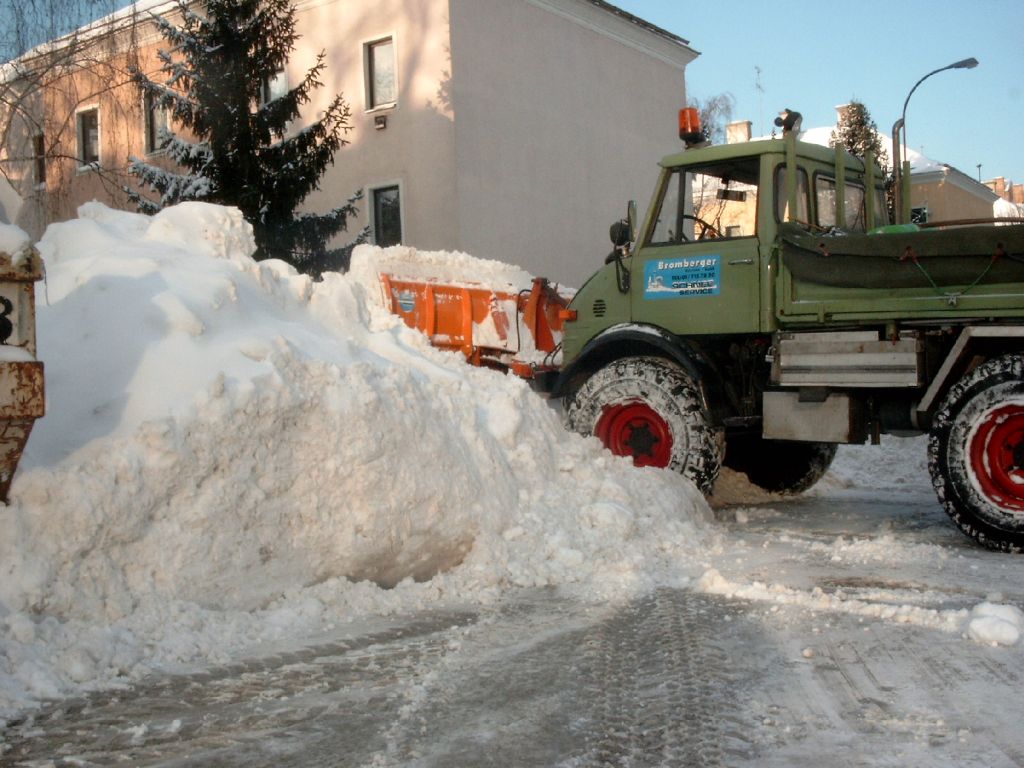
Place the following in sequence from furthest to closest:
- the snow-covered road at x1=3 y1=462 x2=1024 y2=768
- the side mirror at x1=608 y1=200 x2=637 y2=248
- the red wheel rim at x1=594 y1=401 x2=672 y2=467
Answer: the side mirror at x1=608 y1=200 x2=637 y2=248, the red wheel rim at x1=594 y1=401 x2=672 y2=467, the snow-covered road at x1=3 y1=462 x2=1024 y2=768

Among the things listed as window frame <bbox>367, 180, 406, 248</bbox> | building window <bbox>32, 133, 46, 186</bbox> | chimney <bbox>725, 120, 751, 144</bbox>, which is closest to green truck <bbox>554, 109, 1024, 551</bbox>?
building window <bbox>32, 133, 46, 186</bbox>

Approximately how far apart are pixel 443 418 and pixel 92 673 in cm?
296

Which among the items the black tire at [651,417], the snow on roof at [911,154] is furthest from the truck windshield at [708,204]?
the snow on roof at [911,154]

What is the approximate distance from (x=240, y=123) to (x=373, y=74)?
19.9ft

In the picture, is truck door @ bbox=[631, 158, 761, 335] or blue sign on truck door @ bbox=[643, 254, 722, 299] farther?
blue sign on truck door @ bbox=[643, 254, 722, 299]

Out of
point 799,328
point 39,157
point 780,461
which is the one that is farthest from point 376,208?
point 799,328

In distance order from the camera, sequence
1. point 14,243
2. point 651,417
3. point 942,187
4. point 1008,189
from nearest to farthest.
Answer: point 14,243
point 651,417
point 942,187
point 1008,189

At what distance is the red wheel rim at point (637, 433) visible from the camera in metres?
8.91

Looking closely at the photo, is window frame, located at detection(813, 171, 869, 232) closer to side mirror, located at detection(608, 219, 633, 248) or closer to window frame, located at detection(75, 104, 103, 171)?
side mirror, located at detection(608, 219, 633, 248)

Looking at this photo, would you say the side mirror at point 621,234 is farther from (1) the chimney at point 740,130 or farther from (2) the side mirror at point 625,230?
(1) the chimney at point 740,130

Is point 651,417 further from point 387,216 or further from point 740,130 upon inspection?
point 740,130

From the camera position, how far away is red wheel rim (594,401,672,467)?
8.91 metres

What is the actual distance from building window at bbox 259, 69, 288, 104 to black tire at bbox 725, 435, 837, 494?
8.96 meters

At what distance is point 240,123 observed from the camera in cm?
1548
